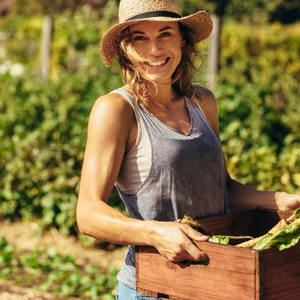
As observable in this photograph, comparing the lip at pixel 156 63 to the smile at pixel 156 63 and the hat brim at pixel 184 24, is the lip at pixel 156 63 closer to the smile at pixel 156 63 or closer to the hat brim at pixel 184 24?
the smile at pixel 156 63

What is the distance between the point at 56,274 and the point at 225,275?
3687 mm

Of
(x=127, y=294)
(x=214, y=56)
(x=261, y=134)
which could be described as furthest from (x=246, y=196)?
(x=214, y=56)

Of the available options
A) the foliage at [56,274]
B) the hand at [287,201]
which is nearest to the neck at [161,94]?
the hand at [287,201]

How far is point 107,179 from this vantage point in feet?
7.94

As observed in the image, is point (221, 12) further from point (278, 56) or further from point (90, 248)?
point (90, 248)

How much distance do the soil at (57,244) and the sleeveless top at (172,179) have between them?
124 inches

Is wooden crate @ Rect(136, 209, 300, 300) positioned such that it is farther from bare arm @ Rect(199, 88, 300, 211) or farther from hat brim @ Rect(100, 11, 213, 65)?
hat brim @ Rect(100, 11, 213, 65)

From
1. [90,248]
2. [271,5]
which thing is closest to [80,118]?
[90,248]

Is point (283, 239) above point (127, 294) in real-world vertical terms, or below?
above

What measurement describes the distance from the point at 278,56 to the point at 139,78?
1362 centimetres

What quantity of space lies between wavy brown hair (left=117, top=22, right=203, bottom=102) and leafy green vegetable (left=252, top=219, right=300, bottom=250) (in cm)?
74

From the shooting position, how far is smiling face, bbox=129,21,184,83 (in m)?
2.59

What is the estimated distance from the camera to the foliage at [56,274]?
5.32 metres

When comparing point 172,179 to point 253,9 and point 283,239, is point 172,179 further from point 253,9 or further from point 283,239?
point 253,9
